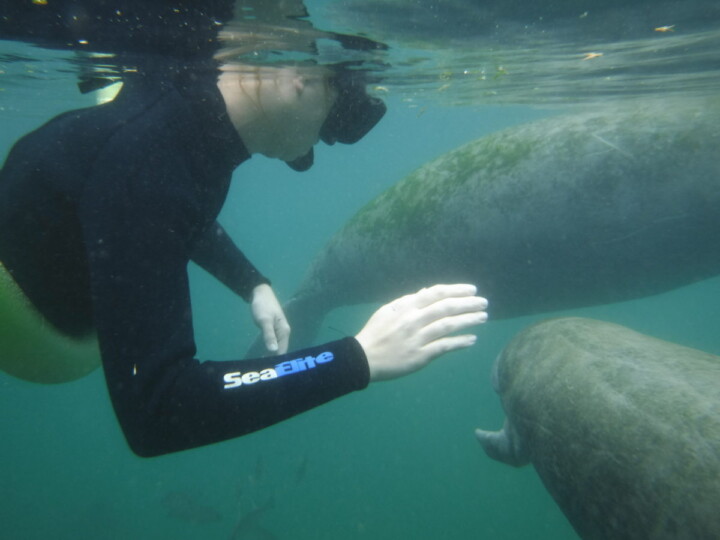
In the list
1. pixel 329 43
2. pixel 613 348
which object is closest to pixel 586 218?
pixel 613 348

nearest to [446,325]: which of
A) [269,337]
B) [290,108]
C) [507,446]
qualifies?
[290,108]

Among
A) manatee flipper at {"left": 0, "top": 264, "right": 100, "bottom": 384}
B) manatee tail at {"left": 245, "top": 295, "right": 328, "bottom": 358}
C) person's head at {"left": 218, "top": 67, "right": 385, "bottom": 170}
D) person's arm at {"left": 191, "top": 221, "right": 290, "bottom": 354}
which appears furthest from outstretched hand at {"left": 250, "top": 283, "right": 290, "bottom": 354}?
manatee tail at {"left": 245, "top": 295, "right": 328, "bottom": 358}

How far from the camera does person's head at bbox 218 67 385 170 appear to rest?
2.54m

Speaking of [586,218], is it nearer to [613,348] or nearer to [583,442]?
[613,348]

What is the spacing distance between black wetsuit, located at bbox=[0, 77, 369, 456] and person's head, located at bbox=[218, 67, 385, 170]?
0.49 meters

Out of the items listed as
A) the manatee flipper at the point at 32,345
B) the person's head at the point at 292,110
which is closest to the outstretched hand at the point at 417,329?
the manatee flipper at the point at 32,345

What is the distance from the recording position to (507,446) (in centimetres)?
434

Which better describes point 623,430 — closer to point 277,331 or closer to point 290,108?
point 277,331

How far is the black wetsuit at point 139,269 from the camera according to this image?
1.42 m

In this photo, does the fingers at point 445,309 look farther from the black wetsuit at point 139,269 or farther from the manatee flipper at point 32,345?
the manatee flipper at point 32,345

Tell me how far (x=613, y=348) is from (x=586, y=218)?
170cm

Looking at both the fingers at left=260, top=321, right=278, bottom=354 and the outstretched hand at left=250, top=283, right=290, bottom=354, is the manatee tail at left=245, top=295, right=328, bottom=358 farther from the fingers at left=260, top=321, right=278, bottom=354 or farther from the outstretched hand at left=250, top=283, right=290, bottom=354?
the fingers at left=260, top=321, right=278, bottom=354

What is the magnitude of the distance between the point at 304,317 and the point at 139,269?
21.2 feet

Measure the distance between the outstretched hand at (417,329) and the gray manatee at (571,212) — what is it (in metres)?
3.43
